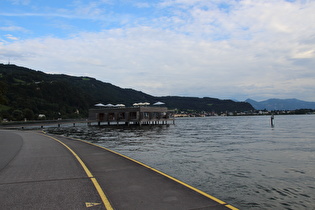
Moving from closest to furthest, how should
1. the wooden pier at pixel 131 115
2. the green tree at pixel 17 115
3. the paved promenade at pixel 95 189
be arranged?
the paved promenade at pixel 95 189
the wooden pier at pixel 131 115
the green tree at pixel 17 115

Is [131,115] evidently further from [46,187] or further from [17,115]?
[46,187]

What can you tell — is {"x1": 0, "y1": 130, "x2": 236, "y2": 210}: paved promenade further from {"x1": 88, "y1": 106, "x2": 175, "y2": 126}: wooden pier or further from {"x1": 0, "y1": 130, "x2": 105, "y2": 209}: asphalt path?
{"x1": 88, "y1": 106, "x2": 175, "y2": 126}: wooden pier

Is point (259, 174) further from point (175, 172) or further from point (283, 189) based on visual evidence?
point (175, 172)

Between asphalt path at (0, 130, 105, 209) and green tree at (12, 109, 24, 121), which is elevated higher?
green tree at (12, 109, 24, 121)

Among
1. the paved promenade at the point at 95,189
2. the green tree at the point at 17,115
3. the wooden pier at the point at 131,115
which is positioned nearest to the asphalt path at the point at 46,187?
the paved promenade at the point at 95,189

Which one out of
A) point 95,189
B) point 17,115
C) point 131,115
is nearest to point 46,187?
point 95,189

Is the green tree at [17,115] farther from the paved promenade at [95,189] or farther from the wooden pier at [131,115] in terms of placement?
the paved promenade at [95,189]

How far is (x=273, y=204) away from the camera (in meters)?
9.10

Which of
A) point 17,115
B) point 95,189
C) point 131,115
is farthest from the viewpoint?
point 17,115

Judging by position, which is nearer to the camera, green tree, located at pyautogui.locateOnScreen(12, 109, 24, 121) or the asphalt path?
the asphalt path

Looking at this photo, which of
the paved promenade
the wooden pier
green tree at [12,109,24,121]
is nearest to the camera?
the paved promenade

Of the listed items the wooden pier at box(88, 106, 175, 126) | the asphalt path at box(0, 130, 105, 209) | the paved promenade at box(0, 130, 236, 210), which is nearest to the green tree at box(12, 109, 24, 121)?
the wooden pier at box(88, 106, 175, 126)

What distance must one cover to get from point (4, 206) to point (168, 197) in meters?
4.99

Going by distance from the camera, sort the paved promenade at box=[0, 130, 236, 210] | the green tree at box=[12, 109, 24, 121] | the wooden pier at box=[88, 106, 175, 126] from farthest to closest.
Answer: the green tree at box=[12, 109, 24, 121] → the wooden pier at box=[88, 106, 175, 126] → the paved promenade at box=[0, 130, 236, 210]
